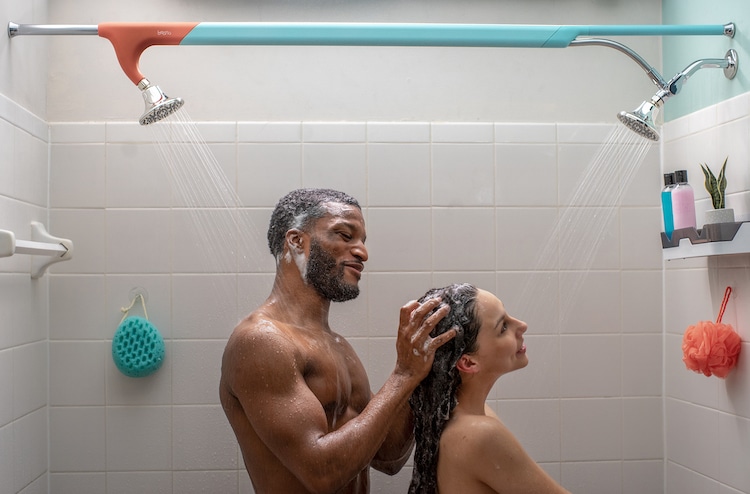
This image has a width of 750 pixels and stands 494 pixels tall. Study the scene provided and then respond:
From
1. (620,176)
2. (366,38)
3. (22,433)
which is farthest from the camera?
(620,176)

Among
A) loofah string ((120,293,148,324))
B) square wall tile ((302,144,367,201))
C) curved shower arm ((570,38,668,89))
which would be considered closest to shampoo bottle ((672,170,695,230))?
curved shower arm ((570,38,668,89))

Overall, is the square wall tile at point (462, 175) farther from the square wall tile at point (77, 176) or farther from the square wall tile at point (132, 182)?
the square wall tile at point (77, 176)

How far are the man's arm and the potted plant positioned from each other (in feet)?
2.65

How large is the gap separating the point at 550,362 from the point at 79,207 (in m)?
1.48

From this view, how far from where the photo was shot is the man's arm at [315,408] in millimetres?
1504

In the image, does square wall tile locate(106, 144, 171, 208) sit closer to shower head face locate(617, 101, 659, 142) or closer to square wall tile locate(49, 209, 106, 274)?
square wall tile locate(49, 209, 106, 274)

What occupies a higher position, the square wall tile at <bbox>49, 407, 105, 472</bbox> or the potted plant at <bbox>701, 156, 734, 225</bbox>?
the potted plant at <bbox>701, 156, 734, 225</bbox>

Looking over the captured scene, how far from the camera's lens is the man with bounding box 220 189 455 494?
1.51 m

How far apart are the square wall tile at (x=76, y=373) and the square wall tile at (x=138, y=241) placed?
0.25 meters

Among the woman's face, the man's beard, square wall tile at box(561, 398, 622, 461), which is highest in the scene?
the man's beard

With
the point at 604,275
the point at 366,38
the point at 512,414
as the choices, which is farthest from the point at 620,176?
the point at 366,38

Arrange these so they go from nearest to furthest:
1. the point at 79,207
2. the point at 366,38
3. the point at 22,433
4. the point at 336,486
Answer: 1. the point at 336,486
2. the point at 366,38
3. the point at 22,433
4. the point at 79,207

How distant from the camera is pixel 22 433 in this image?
6.74 feet

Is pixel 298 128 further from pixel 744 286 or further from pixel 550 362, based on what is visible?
pixel 744 286
